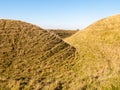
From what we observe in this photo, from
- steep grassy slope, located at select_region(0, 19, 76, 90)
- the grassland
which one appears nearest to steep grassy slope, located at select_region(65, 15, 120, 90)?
the grassland

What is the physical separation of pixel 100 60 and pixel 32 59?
6.18 metres

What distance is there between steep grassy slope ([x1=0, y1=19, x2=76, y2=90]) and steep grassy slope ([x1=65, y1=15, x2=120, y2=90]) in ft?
3.45

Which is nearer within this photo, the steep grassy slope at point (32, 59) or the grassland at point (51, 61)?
the grassland at point (51, 61)

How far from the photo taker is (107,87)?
17.0m

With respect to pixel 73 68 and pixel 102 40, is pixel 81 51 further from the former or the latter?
pixel 102 40

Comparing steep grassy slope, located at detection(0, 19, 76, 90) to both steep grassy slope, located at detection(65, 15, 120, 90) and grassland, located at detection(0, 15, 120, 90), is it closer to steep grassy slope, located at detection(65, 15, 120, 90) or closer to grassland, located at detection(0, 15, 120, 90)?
grassland, located at detection(0, 15, 120, 90)

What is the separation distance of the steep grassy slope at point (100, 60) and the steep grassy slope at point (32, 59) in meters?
1.05

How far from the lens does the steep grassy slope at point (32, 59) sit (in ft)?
59.4

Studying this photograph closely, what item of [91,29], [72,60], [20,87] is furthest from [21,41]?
[91,29]

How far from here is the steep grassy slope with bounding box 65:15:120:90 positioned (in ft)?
58.6

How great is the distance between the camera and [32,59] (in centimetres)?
2241

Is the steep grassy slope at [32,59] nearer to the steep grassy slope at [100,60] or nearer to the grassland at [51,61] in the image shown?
the grassland at [51,61]

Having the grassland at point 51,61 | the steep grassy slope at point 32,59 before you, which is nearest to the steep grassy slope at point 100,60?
the grassland at point 51,61

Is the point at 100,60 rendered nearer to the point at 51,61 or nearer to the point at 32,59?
the point at 51,61
